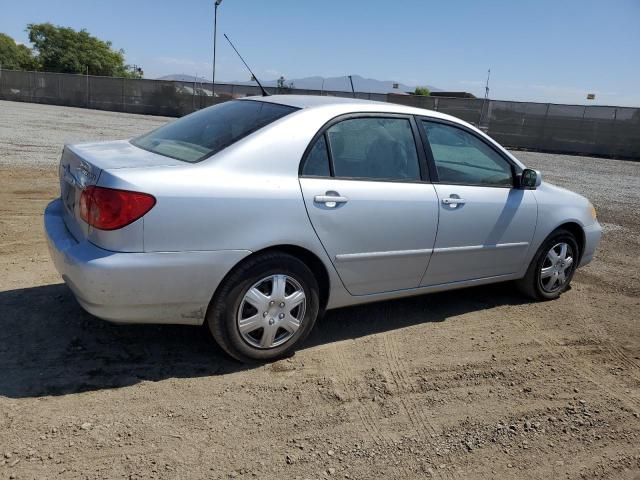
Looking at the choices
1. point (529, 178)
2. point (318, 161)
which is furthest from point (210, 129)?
point (529, 178)

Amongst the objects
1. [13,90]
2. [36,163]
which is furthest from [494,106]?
[13,90]

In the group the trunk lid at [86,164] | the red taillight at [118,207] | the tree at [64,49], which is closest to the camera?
the red taillight at [118,207]

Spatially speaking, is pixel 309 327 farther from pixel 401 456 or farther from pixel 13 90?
pixel 13 90

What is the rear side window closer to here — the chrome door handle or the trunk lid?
the trunk lid

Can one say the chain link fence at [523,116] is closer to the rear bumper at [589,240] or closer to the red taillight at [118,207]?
the rear bumper at [589,240]

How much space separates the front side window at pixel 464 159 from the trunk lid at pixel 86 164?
195 centimetres

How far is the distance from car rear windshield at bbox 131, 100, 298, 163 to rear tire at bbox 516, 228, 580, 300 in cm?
269

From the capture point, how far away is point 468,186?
427cm

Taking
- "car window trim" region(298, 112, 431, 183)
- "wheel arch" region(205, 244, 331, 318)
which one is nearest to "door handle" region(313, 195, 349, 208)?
"car window trim" region(298, 112, 431, 183)

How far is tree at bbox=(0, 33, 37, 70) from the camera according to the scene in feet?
253

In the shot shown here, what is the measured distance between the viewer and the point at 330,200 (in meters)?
3.48

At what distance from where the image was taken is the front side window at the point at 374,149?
367 centimetres

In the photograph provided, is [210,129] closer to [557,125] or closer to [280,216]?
[280,216]

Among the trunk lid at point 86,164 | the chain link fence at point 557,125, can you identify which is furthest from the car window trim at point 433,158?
the chain link fence at point 557,125
